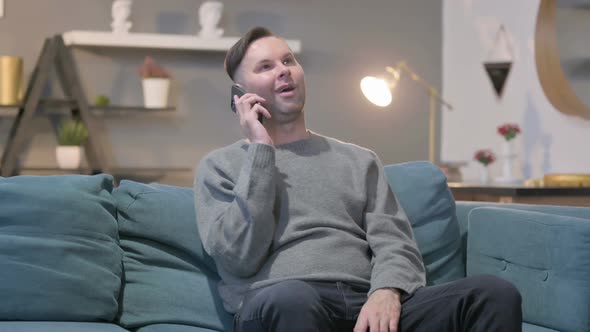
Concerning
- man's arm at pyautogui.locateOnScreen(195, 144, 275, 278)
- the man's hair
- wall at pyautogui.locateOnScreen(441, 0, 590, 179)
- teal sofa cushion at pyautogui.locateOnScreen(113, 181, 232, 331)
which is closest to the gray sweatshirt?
man's arm at pyautogui.locateOnScreen(195, 144, 275, 278)

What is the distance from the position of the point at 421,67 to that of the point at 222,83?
1.29 meters

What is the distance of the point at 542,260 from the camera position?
227cm

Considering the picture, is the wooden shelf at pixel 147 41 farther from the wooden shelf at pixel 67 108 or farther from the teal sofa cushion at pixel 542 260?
the teal sofa cushion at pixel 542 260

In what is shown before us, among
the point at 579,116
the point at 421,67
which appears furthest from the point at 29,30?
the point at 579,116

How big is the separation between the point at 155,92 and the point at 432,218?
2.81 metres

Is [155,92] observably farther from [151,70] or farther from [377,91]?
[377,91]

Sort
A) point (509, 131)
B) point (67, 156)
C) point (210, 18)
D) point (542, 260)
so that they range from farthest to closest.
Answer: point (210, 18), point (67, 156), point (509, 131), point (542, 260)

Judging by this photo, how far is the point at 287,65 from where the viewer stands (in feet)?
7.87

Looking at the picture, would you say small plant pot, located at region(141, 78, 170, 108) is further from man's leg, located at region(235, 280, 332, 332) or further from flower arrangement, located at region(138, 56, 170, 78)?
man's leg, located at region(235, 280, 332, 332)

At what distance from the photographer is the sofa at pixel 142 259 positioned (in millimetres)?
2135

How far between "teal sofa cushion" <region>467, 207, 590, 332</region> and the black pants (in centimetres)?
42

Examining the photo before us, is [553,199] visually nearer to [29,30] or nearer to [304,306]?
[304,306]

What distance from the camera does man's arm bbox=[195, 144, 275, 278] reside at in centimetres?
204

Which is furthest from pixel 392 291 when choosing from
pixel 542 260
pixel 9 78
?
pixel 9 78
